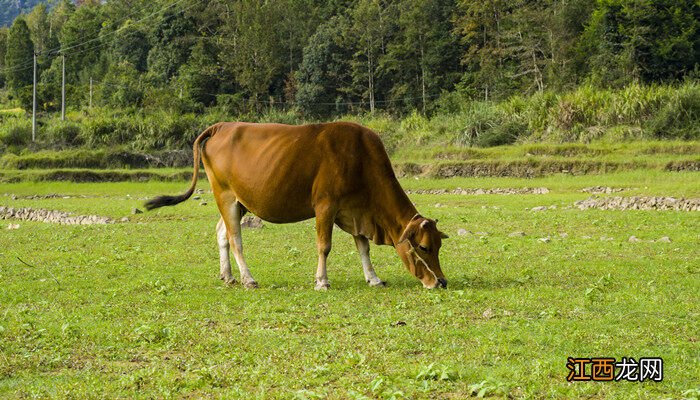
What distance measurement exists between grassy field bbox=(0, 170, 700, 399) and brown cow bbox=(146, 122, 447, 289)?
0.58 meters

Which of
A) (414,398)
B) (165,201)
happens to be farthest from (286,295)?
(414,398)

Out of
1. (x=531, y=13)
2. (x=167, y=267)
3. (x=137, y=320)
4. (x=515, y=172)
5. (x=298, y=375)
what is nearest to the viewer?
(x=298, y=375)

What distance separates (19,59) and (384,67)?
158 feet

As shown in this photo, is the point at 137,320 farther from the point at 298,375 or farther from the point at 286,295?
the point at 298,375

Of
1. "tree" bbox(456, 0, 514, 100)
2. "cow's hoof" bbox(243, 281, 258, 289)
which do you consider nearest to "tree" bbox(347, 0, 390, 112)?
"tree" bbox(456, 0, 514, 100)

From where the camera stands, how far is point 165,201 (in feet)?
46.1

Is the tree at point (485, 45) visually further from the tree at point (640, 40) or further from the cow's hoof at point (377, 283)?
the cow's hoof at point (377, 283)

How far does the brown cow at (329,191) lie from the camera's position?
475 inches

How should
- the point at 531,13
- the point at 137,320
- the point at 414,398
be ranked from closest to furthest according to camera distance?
the point at 414,398, the point at 137,320, the point at 531,13

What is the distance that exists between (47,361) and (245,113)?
6855 cm

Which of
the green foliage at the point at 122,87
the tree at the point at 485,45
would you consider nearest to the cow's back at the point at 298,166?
the tree at the point at 485,45

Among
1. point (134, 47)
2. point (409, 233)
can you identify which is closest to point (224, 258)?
point (409, 233)

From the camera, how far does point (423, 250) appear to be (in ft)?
38.9

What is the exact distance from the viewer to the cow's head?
1184 centimetres
